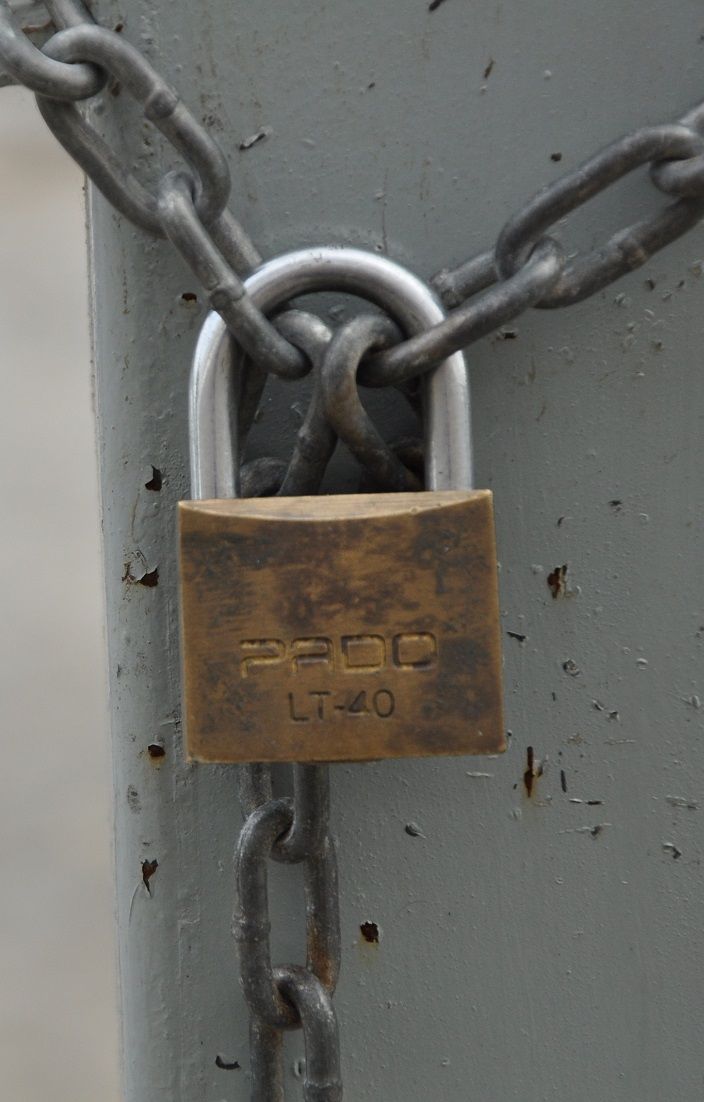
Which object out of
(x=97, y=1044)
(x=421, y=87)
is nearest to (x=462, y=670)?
(x=421, y=87)

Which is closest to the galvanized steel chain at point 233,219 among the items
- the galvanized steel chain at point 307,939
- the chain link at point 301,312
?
the chain link at point 301,312

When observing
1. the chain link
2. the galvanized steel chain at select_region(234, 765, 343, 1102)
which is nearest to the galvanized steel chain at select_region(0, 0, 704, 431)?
the chain link

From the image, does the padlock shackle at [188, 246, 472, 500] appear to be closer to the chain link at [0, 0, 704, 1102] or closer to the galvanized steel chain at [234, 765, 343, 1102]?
the chain link at [0, 0, 704, 1102]

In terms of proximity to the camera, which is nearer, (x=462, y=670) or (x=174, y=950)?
(x=462, y=670)

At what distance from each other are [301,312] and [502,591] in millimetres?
172

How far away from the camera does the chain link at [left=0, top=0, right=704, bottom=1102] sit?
1.40 ft

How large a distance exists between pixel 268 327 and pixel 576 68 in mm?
198

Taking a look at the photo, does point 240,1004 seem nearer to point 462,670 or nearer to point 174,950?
point 174,950

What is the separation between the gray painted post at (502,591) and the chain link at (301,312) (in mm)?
43

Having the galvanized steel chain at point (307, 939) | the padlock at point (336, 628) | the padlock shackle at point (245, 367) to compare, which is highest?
the padlock shackle at point (245, 367)

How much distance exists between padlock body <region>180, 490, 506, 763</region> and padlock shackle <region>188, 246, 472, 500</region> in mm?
37

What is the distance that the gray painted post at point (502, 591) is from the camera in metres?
0.49

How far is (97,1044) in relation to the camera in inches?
87.0

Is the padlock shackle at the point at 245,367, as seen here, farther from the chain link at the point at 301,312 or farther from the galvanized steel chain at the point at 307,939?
the galvanized steel chain at the point at 307,939
